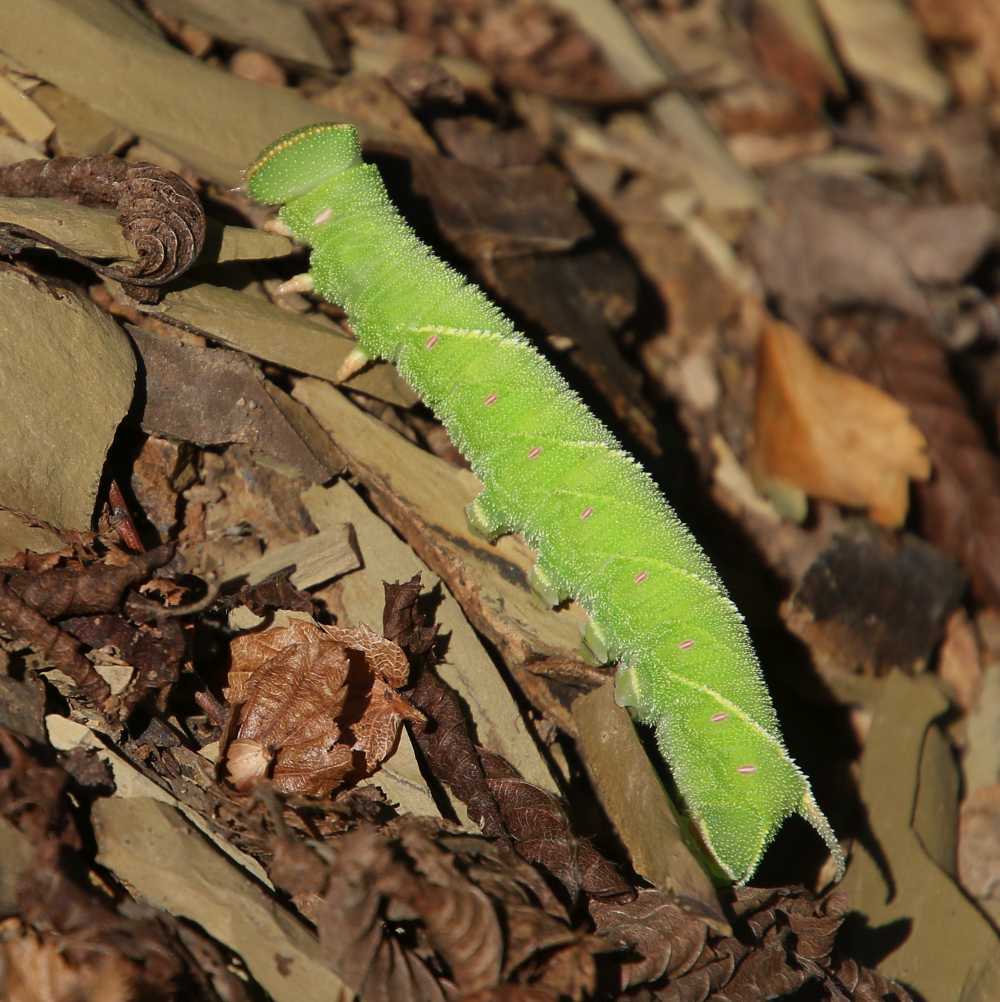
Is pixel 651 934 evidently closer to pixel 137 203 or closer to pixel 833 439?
pixel 137 203

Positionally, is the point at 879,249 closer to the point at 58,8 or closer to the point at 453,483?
the point at 453,483

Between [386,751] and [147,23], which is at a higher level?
[147,23]

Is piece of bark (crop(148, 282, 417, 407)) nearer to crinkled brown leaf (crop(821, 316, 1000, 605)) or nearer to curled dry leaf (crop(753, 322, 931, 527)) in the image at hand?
curled dry leaf (crop(753, 322, 931, 527))

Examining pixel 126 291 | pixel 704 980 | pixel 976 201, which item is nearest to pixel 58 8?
pixel 126 291

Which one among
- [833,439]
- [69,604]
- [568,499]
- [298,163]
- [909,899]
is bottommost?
[909,899]

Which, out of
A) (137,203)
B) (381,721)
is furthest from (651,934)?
(137,203)

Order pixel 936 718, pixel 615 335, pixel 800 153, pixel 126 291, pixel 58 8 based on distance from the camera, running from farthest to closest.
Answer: pixel 800 153 → pixel 615 335 → pixel 936 718 → pixel 58 8 → pixel 126 291

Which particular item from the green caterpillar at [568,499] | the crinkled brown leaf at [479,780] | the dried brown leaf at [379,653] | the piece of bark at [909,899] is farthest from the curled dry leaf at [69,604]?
the piece of bark at [909,899]
